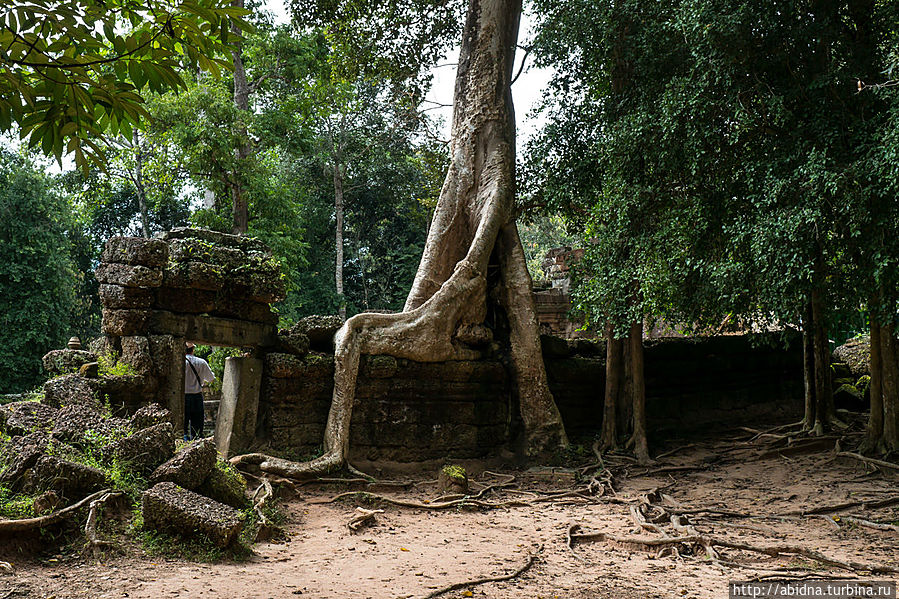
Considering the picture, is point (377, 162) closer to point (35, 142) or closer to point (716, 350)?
point (716, 350)

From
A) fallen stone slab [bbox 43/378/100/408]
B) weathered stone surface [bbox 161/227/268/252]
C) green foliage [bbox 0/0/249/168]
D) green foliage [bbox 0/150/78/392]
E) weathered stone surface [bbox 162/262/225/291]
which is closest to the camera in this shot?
green foliage [bbox 0/0/249/168]

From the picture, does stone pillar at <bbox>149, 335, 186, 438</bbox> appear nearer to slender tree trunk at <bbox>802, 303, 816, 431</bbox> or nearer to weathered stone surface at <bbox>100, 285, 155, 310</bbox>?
weathered stone surface at <bbox>100, 285, 155, 310</bbox>

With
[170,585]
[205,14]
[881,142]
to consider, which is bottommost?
[170,585]

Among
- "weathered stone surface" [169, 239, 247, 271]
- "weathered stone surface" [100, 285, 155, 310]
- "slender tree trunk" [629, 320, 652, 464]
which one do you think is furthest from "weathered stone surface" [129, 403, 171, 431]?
"slender tree trunk" [629, 320, 652, 464]

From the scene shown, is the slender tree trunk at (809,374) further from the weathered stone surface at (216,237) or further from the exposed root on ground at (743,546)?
the weathered stone surface at (216,237)

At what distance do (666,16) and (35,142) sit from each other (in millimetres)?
6633

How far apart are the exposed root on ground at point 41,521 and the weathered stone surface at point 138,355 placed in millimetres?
2341

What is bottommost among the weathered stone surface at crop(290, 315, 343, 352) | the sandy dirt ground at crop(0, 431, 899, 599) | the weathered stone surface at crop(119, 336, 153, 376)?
the sandy dirt ground at crop(0, 431, 899, 599)

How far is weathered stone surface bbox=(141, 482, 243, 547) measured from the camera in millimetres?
3719

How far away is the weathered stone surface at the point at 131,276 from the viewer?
5.96m

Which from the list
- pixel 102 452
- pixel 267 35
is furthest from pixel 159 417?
pixel 267 35

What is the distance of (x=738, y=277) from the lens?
236 inches

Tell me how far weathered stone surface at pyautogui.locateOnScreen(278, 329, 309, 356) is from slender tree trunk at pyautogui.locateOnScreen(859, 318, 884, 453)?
222 inches

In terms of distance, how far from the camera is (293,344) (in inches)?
274
